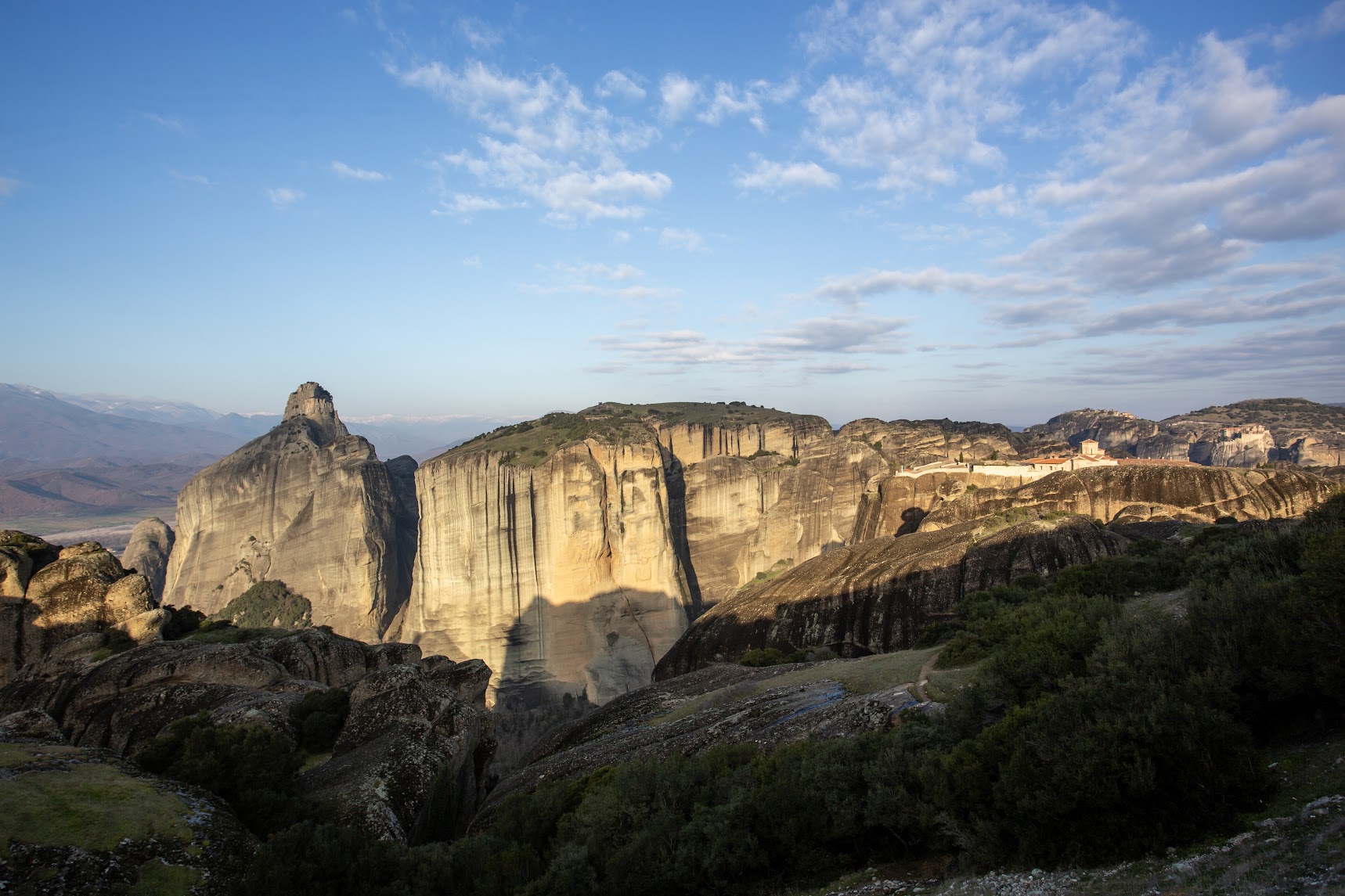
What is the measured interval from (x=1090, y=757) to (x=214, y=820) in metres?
12.5

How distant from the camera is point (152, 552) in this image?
109m

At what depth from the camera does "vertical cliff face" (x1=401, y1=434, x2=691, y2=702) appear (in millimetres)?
70188

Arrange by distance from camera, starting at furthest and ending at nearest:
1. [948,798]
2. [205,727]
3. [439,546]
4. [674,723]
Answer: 1. [439,546]
2. [674,723]
3. [205,727]
4. [948,798]

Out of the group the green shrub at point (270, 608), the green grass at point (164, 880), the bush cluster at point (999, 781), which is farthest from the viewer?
the green shrub at point (270, 608)

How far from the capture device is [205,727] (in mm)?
14000

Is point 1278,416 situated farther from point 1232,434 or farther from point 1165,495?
point 1165,495

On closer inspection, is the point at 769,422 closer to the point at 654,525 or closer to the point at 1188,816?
the point at 654,525

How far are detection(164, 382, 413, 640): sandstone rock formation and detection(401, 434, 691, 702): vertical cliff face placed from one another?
48.6ft

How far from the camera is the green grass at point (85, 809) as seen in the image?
9.86 m

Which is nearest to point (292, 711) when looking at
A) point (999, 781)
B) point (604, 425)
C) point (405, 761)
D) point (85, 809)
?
point (405, 761)

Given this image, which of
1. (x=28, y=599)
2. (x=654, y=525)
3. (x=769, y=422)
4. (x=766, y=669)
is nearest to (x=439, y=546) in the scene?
(x=654, y=525)

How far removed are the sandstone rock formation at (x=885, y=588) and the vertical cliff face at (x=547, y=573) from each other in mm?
30686

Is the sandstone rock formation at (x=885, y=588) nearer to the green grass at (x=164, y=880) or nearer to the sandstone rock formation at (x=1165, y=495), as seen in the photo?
the sandstone rock formation at (x=1165, y=495)

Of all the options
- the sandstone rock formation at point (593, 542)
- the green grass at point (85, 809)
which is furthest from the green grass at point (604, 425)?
the green grass at point (85, 809)
